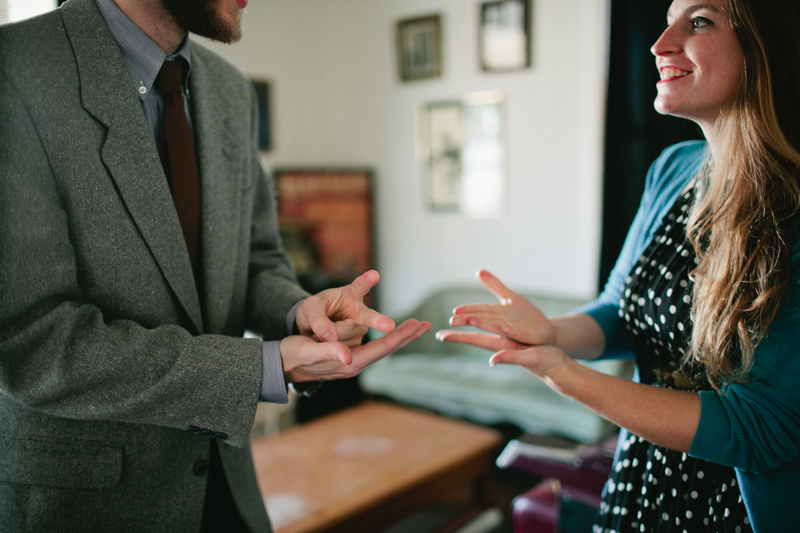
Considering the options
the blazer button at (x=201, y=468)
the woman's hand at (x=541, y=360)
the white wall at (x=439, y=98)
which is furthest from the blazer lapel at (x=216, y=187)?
the white wall at (x=439, y=98)

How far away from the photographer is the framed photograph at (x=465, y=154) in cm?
388

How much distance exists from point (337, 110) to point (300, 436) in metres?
2.92

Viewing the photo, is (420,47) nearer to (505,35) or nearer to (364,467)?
(505,35)

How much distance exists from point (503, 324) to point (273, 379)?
1.52 feet

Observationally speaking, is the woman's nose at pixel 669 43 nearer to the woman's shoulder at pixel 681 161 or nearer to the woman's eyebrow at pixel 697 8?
the woman's eyebrow at pixel 697 8

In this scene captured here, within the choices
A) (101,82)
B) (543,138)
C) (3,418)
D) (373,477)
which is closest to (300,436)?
(373,477)

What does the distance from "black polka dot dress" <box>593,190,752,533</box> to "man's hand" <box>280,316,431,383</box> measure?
47cm

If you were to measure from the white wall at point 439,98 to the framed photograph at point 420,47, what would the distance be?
7 cm

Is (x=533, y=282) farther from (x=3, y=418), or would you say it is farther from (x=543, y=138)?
(x=3, y=418)

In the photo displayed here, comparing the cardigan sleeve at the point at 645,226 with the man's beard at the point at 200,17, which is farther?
the cardigan sleeve at the point at 645,226

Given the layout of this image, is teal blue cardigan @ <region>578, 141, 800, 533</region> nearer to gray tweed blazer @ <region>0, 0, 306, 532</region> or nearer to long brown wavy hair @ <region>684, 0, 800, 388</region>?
long brown wavy hair @ <region>684, 0, 800, 388</region>

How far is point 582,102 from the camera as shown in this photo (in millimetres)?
3469

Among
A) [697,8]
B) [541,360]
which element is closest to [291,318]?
[541,360]

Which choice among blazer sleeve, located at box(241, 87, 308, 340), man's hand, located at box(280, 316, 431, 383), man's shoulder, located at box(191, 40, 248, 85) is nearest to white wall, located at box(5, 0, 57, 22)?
man's shoulder, located at box(191, 40, 248, 85)
